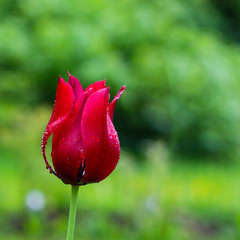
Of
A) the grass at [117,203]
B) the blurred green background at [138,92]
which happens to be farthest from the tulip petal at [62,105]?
the blurred green background at [138,92]

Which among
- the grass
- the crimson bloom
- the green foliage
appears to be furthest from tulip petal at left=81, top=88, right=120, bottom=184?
the green foliage

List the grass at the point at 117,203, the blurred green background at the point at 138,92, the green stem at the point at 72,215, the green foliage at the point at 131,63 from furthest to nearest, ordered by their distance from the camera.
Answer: the green foliage at the point at 131,63, the blurred green background at the point at 138,92, the grass at the point at 117,203, the green stem at the point at 72,215

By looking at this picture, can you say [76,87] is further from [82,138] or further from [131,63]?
[131,63]

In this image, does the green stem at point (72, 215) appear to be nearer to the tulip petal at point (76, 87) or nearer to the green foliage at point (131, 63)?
the tulip petal at point (76, 87)

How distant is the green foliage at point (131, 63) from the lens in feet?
19.4

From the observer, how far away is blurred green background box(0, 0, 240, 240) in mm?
4109

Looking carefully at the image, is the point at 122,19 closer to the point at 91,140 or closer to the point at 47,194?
the point at 47,194

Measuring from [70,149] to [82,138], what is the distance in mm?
19

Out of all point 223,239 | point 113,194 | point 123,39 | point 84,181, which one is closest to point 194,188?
point 113,194

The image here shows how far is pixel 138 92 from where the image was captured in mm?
6691

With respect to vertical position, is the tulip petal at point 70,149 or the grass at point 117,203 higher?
the grass at point 117,203

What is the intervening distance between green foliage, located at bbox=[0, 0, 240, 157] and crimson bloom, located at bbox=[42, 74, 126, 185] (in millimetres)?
4490

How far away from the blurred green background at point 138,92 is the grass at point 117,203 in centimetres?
2

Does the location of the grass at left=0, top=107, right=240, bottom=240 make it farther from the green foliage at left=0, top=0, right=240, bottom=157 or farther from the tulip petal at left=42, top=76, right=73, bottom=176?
the tulip petal at left=42, top=76, right=73, bottom=176
